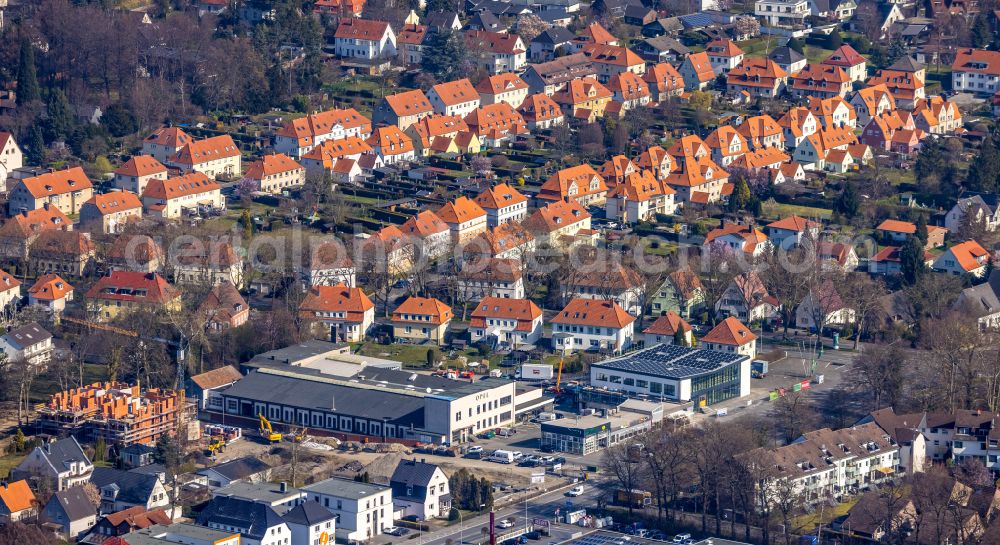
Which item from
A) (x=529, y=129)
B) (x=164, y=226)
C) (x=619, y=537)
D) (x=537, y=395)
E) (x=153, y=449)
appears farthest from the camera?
(x=529, y=129)

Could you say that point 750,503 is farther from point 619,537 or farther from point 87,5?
point 87,5

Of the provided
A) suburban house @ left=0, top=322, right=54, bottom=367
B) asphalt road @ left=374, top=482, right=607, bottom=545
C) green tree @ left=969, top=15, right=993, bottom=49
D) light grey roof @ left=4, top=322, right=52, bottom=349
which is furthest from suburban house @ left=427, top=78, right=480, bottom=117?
asphalt road @ left=374, top=482, right=607, bottom=545

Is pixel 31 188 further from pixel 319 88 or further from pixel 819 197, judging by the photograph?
pixel 819 197

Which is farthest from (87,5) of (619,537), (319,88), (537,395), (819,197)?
(619,537)

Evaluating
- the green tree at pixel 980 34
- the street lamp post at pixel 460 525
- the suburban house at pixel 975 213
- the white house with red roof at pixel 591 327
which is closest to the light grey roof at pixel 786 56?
the green tree at pixel 980 34

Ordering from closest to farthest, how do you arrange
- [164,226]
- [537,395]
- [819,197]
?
[537,395]
[164,226]
[819,197]

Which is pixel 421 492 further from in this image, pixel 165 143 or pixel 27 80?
pixel 27 80

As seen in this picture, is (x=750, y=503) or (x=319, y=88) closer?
(x=750, y=503)
